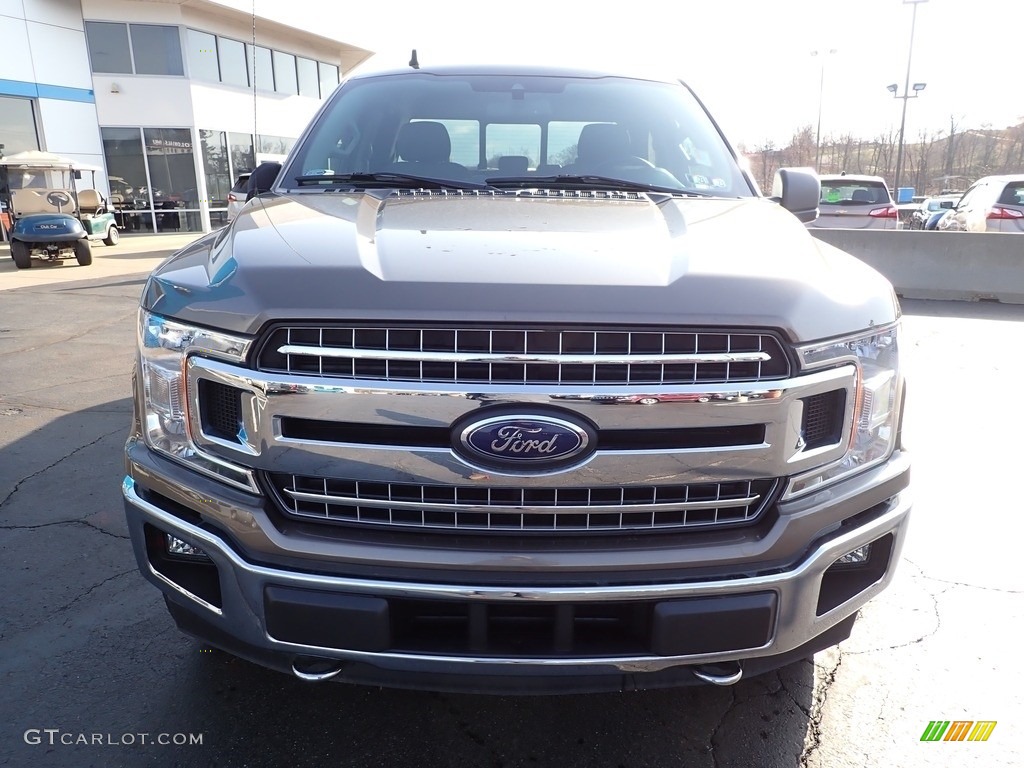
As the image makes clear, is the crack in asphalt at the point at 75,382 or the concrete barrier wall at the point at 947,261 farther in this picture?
the concrete barrier wall at the point at 947,261

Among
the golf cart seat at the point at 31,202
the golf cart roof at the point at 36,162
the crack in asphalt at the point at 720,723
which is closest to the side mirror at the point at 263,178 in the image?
the crack in asphalt at the point at 720,723

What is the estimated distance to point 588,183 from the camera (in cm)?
272

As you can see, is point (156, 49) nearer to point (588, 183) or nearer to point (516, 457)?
point (588, 183)

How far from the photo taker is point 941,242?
32.9 feet

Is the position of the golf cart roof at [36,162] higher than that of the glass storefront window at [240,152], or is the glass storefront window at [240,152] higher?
the glass storefront window at [240,152]

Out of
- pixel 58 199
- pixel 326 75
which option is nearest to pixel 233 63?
pixel 326 75

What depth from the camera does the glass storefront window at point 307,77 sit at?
27844 mm

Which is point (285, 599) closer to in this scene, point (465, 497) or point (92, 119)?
point (465, 497)

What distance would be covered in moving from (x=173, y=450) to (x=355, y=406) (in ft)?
1.66

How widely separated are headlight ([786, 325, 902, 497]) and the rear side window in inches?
464

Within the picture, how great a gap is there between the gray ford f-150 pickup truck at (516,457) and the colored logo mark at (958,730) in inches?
25.8

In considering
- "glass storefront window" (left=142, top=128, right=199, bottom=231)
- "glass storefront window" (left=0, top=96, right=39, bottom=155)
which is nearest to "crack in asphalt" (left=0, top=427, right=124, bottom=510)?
"glass storefront window" (left=0, top=96, right=39, bottom=155)

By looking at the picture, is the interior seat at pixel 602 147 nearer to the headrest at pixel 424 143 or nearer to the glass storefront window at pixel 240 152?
the headrest at pixel 424 143

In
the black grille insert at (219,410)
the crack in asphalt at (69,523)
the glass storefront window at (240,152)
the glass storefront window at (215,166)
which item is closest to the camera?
the black grille insert at (219,410)
